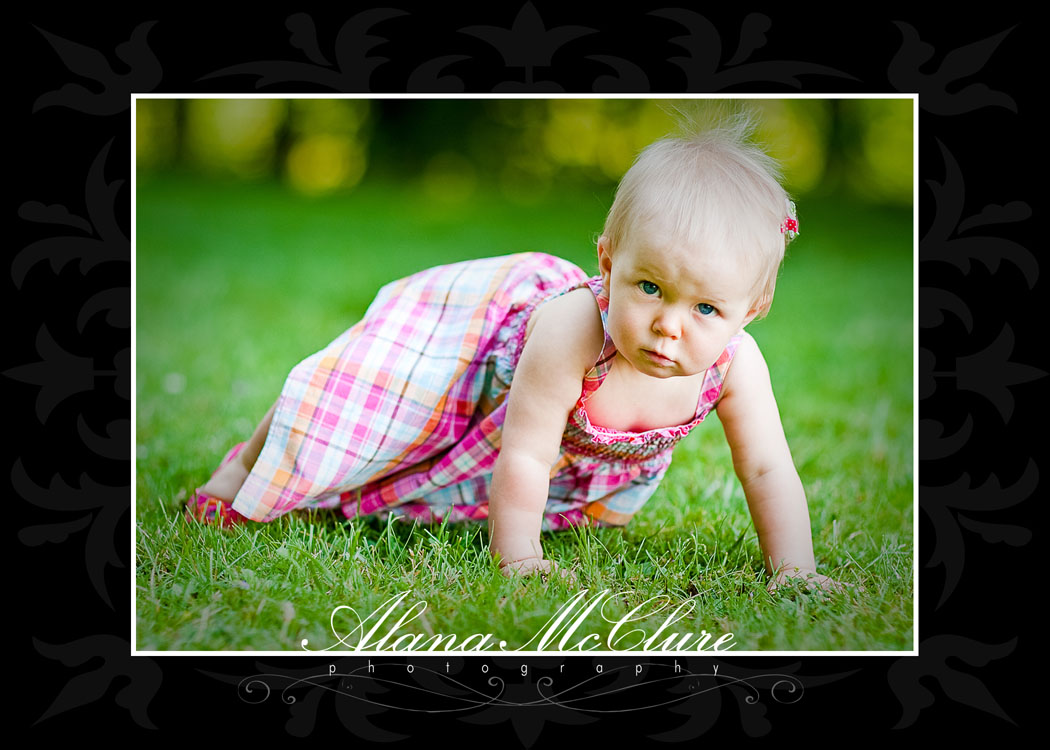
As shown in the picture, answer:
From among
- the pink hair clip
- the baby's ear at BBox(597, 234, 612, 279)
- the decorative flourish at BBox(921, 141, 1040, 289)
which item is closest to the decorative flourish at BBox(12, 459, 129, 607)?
the baby's ear at BBox(597, 234, 612, 279)

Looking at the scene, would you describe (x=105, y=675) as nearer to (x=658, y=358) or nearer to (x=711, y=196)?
(x=658, y=358)

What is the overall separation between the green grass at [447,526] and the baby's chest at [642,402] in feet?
0.95

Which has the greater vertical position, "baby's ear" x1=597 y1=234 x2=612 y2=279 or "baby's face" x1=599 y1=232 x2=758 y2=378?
"baby's ear" x1=597 y1=234 x2=612 y2=279

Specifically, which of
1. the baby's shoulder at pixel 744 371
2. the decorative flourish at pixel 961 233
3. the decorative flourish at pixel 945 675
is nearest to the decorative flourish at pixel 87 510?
the baby's shoulder at pixel 744 371

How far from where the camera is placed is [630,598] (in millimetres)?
1985

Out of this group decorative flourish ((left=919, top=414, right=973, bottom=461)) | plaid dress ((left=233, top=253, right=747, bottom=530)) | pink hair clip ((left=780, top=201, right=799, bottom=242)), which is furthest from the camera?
plaid dress ((left=233, top=253, right=747, bottom=530))

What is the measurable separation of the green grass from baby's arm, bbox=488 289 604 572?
0.09 metres

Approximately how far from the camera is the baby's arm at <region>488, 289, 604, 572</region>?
6.40 ft

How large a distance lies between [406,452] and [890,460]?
150 centimetres

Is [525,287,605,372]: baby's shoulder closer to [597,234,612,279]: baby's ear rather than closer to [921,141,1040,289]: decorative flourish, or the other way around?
[597,234,612,279]: baby's ear

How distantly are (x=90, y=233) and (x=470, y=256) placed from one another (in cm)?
285

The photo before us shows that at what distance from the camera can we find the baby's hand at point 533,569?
6.52ft

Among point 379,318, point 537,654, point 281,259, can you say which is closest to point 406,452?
point 379,318

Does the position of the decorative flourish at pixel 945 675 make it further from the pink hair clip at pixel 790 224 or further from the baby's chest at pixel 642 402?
the pink hair clip at pixel 790 224
